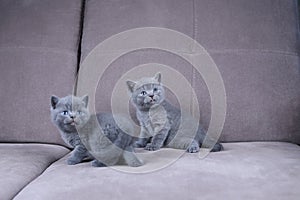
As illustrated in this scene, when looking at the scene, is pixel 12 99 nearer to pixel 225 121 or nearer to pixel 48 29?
pixel 48 29

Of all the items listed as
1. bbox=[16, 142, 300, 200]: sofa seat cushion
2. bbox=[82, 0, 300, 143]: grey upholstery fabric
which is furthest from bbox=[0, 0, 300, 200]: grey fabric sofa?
bbox=[16, 142, 300, 200]: sofa seat cushion

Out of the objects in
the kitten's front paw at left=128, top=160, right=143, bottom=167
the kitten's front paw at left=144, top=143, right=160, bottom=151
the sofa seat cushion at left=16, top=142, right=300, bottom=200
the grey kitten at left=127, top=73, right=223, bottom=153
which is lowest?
the sofa seat cushion at left=16, top=142, right=300, bottom=200

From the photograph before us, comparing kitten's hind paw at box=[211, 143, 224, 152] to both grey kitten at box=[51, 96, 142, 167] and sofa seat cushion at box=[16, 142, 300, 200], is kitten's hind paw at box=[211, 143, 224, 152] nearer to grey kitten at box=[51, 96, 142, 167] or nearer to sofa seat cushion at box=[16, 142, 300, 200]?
sofa seat cushion at box=[16, 142, 300, 200]

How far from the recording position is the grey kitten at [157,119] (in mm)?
1319

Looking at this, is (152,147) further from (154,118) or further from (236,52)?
(236,52)

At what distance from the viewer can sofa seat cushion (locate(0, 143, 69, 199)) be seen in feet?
2.98

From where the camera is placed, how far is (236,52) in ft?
4.84

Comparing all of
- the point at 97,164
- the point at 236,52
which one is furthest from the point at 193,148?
the point at 236,52

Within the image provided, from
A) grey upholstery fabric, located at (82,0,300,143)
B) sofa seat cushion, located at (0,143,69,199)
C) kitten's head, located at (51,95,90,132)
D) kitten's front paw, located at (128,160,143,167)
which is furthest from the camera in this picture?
grey upholstery fabric, located at (82,0,300,143)

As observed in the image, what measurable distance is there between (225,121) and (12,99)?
89 cm

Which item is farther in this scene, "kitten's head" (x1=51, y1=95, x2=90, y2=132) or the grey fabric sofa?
the grey fabric sofa

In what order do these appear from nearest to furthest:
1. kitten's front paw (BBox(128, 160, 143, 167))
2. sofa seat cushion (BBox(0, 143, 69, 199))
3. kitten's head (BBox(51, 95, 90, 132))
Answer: sofa seat cushion (BBox(0, 143, 69, 199)) < kitten's front paw (BBox(128, 160, 143, 167)) < kitten's head (BBox(51, 95, 90, 132))

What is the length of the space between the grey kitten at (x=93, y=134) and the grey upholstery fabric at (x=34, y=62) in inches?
11.9

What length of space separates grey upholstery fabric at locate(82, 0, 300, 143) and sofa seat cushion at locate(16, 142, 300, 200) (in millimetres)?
324
